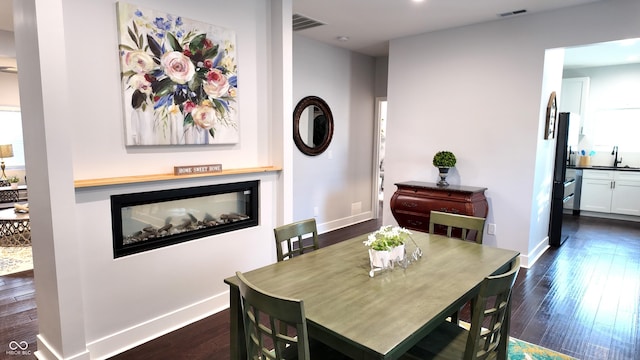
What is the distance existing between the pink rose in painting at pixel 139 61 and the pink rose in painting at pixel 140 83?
0.04 metres

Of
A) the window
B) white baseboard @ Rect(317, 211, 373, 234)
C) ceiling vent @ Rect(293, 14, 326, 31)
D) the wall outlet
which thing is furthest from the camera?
the window

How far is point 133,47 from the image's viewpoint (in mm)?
2484

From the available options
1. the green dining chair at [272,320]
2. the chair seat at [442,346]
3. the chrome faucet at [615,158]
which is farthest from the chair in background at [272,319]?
the chrome faucet at [615,158]

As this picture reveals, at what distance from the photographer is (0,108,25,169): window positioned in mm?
6938

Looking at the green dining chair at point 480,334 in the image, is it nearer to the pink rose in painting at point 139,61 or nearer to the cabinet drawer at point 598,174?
the pink rose in painting at point 139,61

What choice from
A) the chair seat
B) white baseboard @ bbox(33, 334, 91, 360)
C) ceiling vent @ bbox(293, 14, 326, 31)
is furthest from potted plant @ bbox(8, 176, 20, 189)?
the chair seat

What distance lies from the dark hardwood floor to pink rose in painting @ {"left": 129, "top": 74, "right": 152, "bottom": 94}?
70.1 inches

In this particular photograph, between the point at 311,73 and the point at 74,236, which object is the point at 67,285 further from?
the point at 311,73

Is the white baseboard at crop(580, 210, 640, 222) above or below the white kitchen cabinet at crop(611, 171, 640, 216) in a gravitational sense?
below

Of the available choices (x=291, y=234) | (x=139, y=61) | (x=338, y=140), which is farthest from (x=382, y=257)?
(x=338, y=140)

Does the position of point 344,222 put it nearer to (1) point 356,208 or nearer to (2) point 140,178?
(1) point 356,208

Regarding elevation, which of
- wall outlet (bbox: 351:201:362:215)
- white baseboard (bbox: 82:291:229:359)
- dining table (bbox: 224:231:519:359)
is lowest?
white baseboard (bbox: 82:291:229:359)

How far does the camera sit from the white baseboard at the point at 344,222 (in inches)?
219

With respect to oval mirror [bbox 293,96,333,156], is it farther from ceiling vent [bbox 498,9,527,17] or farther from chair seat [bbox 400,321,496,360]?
chair seat [bbox 400,321,496,360]
